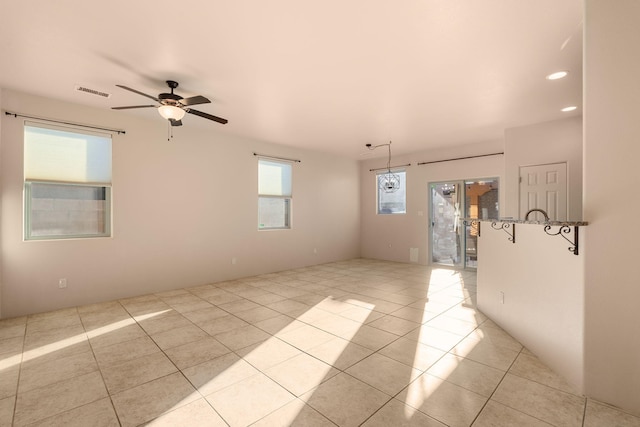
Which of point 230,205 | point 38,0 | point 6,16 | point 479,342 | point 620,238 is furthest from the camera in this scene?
point 230,205

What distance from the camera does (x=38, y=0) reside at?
209 cm

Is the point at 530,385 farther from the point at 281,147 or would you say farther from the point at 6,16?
the point at 281,147

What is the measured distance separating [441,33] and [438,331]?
2.92 m

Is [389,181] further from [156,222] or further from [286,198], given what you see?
[156,222]

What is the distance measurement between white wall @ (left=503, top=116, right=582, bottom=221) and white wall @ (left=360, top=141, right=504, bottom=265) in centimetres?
75

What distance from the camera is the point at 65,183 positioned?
3.93 meters

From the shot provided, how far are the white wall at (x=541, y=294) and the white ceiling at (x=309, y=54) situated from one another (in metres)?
1.71

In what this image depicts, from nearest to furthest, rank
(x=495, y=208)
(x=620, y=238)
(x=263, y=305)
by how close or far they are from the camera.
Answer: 1. (x=620, y=238)
2. (x=263, y=305)
3. (x=495, y=208)

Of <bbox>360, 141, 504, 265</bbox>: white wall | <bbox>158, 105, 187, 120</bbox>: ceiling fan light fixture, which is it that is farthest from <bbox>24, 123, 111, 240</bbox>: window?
<bbox>360, 141, 504, 265</bbox>: white wall

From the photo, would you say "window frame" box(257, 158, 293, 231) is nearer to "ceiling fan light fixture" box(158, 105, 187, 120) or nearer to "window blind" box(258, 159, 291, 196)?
"window blind" box(258, 159, 291, 196)

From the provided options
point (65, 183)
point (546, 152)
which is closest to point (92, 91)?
point (65, 183)

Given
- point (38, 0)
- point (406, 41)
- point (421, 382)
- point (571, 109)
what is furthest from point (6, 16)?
point (571, 109)

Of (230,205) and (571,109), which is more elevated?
(571,109)

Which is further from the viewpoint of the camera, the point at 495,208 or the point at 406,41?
the point at 495,208
